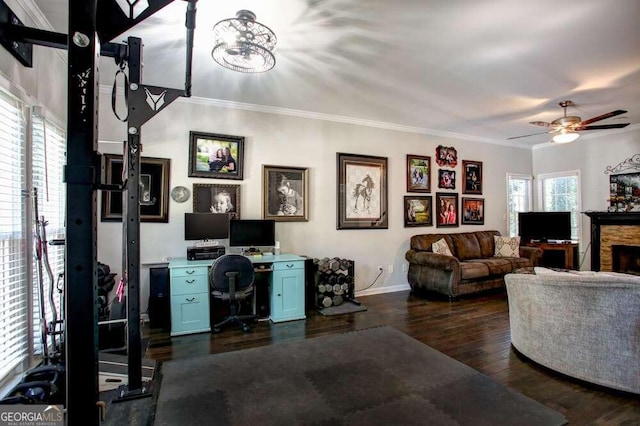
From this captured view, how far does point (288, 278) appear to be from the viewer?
385 centimetres

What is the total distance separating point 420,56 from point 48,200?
3.51 meters

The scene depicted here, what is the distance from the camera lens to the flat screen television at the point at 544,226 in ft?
19.4

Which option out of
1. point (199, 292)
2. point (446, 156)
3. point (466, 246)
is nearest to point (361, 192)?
point (446, 156)

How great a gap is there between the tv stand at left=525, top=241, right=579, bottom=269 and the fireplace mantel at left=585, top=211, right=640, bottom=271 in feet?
0.96

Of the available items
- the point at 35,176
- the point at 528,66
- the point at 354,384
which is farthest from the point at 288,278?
the point at 528,66

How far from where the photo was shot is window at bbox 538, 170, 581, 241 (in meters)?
6.05

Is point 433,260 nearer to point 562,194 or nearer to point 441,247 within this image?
point 441,247

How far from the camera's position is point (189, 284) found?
11.1ft

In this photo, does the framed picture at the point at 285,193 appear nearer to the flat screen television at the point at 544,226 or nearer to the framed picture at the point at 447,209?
the framed picture at the point at 447,209

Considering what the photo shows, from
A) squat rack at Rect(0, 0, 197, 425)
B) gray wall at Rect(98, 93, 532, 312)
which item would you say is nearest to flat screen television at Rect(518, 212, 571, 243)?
gray wall at Rect(98, 93, 532, 312)

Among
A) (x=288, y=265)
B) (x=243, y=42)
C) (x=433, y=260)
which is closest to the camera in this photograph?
(x=243, y=42)

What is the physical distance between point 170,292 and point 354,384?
210 cm

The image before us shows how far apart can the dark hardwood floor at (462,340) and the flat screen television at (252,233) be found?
995mm

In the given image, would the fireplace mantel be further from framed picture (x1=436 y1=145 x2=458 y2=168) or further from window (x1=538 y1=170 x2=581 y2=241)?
framed picture (x1=436 y1=145 x2=458 y2=168)
